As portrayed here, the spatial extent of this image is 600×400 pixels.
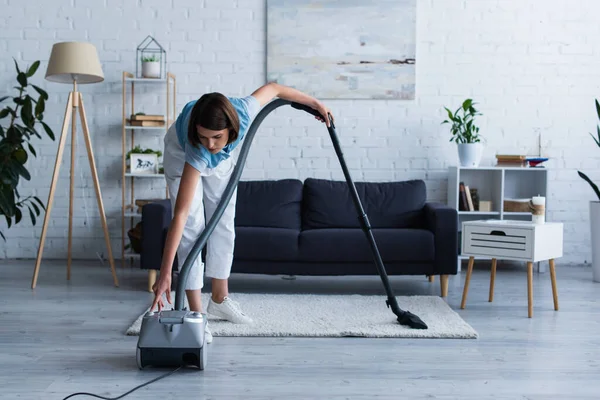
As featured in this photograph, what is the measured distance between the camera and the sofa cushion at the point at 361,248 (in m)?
3.85

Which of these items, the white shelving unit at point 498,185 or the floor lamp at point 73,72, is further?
the white shelving unit at point 498,185

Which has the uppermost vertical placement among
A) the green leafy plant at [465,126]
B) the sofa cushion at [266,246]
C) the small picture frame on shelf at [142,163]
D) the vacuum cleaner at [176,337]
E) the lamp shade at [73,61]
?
the lamp shade at [73,61]

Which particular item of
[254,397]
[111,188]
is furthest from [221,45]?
[254,397]

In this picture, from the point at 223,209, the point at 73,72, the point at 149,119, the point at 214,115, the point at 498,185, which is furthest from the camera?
the point at 498,185

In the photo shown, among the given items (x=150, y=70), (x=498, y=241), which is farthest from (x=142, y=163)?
(x=498, y=241)

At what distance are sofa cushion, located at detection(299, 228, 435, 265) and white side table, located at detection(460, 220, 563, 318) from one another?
0.32 m

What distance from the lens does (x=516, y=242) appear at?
11.0 ft

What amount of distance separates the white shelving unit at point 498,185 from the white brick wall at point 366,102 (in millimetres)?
144

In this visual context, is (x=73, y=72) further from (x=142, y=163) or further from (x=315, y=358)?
(x=315, y=358)

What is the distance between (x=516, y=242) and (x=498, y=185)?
1.63 metres

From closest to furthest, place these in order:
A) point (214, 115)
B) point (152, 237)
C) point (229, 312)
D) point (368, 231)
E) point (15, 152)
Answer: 1. point (214, 115)
2. point (368, 231)
3. point (229, 312)
4. point (152, 237)
5. point (15, 152)

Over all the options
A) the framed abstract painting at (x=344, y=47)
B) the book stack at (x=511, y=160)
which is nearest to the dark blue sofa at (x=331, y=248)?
the book stack at (x=511, y=160)

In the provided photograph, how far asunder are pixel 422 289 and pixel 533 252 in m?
1.00

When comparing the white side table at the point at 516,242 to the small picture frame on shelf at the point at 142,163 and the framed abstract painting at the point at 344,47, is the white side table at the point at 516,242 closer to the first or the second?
the framed abstract painting at the point at 344,47
